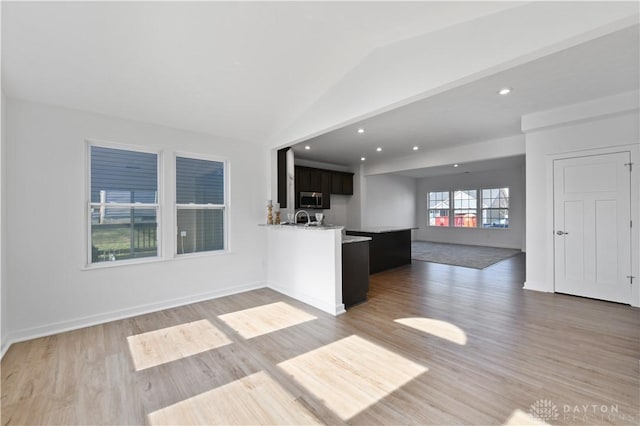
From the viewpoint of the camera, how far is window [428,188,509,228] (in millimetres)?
9477

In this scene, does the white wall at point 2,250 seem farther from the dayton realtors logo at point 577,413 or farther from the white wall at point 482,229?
the white wall at point 482,229

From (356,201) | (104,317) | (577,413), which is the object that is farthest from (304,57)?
(356,201)

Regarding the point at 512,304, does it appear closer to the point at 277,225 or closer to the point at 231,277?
the point at 277,225

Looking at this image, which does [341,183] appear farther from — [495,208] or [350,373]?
[350,373]

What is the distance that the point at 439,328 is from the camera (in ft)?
9.73

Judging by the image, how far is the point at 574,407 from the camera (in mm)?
1762

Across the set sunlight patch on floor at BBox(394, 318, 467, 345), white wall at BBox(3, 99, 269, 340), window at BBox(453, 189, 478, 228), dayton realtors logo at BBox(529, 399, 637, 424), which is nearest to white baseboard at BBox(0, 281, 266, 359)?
white wall at BBox(3, 99, 269, 340)

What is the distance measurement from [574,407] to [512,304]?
2.22m

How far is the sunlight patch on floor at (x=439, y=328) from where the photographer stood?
273 cm

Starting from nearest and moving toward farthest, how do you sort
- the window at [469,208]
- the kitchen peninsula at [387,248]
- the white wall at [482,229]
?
the kitchen peninsula at [387,248] → the white wall at [482,229] → the window at [469,208]

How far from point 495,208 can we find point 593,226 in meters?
6.06

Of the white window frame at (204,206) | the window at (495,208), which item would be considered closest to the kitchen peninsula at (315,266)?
the white window frame at (204,206)

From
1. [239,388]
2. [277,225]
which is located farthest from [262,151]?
[239,388]

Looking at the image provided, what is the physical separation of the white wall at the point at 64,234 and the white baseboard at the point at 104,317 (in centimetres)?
1
